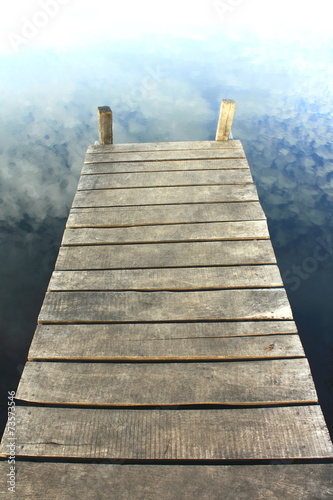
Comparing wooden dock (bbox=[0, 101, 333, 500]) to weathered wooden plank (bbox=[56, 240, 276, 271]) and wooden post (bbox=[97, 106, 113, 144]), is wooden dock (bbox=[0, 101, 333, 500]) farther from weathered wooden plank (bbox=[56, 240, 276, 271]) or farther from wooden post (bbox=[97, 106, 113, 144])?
wooden post (bbox=[97, 106, 113, 144])

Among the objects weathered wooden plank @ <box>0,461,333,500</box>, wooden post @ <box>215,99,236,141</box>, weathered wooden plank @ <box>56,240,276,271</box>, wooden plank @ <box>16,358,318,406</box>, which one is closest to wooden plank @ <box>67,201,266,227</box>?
weathered wooden plank @ <box>56,240,276,271</box>

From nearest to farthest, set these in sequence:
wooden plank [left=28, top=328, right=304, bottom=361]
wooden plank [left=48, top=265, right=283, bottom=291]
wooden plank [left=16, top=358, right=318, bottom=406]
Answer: wooden plank [left=16, top=358, right=318, bottom=406] → wooden plank [left=28, top=328, right=304, bottom=361] → wooden plank [left=48, top=265, right=283, bottom=291]

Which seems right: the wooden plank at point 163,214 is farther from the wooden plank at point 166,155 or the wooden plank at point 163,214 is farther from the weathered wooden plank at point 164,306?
the wooden plank at point 166,155

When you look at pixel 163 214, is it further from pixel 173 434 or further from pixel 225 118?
pixel 173 434

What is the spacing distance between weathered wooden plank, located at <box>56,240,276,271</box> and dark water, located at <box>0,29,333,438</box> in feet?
3.17

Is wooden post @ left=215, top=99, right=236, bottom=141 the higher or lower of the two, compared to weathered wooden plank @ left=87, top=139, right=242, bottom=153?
higher

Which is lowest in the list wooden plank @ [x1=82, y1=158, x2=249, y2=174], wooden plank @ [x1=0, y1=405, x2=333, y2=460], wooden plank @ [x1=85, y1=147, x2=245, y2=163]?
wooden plank @ [x1=0, y1=405, x2=333, y2=460]

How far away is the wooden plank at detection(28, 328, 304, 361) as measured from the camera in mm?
2424

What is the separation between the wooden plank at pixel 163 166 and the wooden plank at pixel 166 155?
72mm

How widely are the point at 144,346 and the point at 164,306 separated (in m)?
0.38

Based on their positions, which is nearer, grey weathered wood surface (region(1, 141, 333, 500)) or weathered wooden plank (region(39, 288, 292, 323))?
grey weathered wood surface (region(1, 141, 333, 500))

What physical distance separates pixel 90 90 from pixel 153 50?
4615mm

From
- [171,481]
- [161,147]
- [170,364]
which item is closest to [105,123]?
[161,147]

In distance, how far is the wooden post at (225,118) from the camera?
4520 millimetres
